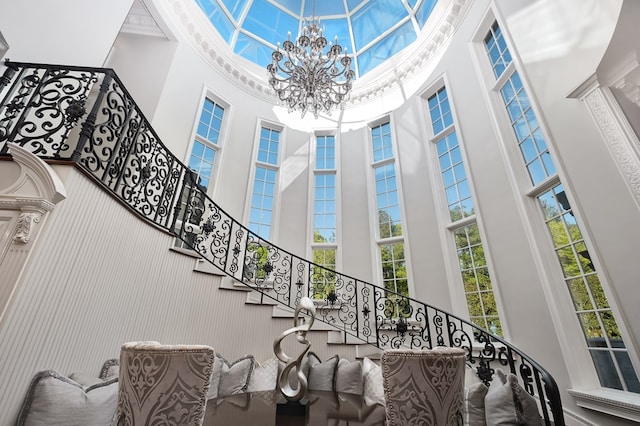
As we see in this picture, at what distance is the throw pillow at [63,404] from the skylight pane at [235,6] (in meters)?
8.29

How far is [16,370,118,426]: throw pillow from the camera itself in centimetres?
148

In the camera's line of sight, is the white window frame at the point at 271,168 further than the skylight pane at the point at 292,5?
No

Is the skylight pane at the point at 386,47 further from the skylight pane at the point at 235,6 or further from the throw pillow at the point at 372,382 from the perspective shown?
the throw pillow at the point at 372,382

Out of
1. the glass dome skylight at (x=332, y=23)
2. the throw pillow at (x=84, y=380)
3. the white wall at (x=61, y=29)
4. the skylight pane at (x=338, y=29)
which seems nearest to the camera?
the throw pillow at (x=84, y=380)

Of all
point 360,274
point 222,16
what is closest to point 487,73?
point 360,274

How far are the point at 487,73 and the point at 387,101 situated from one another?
2.54 metres

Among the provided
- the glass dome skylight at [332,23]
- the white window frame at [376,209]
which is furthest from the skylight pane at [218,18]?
the white window frame at [376,209]

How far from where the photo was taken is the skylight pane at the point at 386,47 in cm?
699

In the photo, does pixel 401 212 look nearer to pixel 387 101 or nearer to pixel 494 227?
pixel 494 227

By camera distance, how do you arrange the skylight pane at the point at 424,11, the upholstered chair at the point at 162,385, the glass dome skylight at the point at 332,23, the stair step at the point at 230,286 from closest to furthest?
1. the upholstered chair at the point at 162,385
2. the stair step at the point at 230,286
3. the skylight pane at the point at 424,11
4. the glass dome skylight at the point at 332,23

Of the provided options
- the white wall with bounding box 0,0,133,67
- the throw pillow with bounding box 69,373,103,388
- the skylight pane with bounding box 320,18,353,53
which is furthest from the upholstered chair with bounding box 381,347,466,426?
the skylight pane with bounding box 320,18,353,53

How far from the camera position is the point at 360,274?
219 inches

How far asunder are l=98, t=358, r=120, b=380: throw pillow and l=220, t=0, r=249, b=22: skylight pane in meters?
8.07

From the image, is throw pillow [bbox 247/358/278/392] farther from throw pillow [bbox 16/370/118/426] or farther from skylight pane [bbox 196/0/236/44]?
skylight pane [bbox 196/0/236/44]
